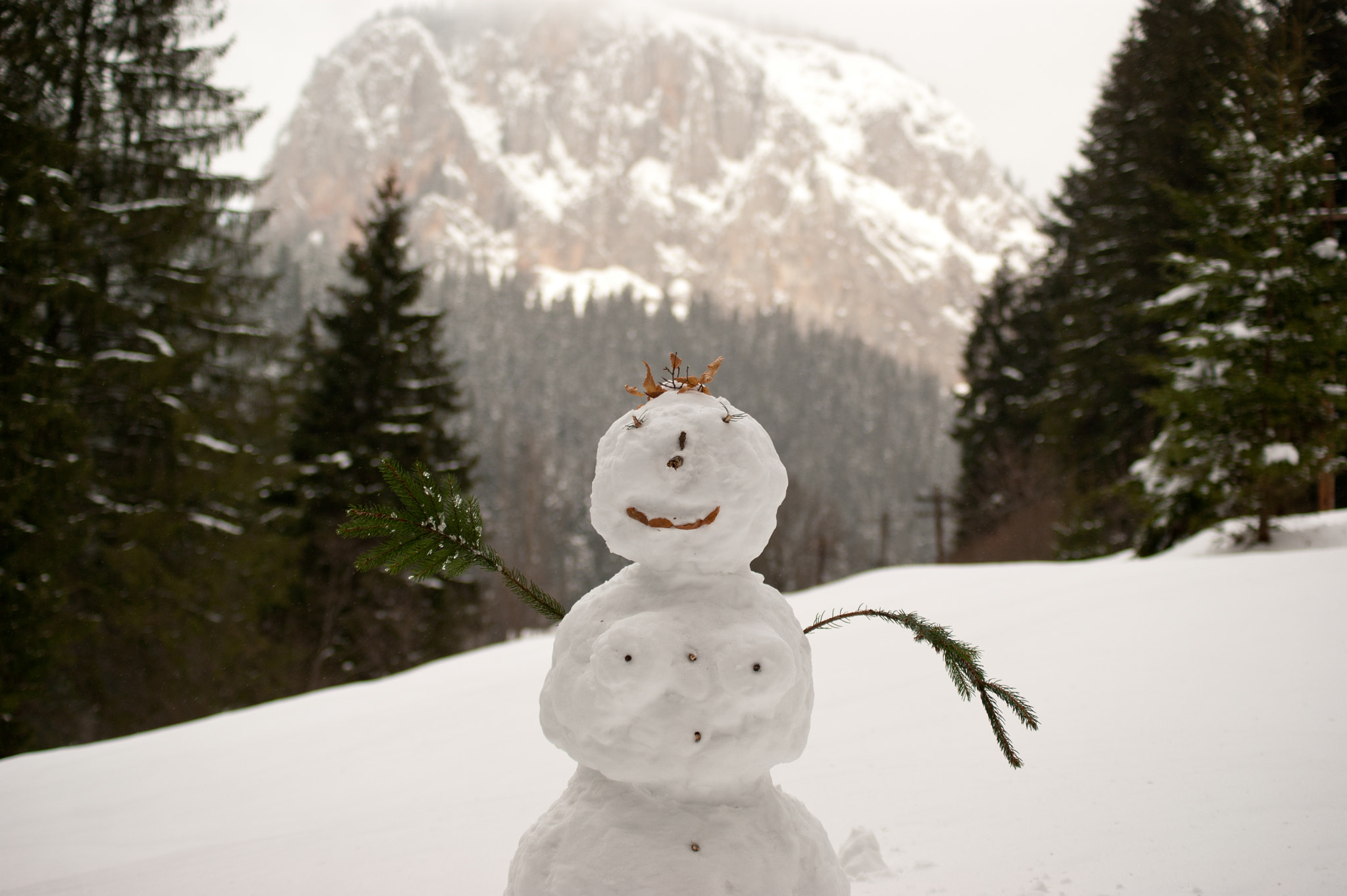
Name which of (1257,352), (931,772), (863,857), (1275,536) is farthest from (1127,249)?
(863,857)

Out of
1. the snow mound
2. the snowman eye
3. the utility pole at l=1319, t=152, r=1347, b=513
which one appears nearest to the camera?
the snowman eye

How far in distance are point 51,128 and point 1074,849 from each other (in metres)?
13.0

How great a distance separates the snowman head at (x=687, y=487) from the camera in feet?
6.73

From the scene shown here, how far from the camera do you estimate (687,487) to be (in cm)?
204

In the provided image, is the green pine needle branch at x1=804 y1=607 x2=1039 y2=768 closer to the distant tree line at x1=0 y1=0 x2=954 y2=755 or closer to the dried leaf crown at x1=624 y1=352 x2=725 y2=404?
the dried leaf crown at x1=624 y1=352 x2=725 y2=404

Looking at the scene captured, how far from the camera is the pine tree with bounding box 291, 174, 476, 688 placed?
13.0 metres

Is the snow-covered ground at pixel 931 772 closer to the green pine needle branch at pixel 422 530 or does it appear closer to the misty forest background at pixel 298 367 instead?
the green pine needle branch at pixel 422 530

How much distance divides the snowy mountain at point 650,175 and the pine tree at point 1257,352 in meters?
128

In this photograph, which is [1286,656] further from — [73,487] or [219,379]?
[219,379]

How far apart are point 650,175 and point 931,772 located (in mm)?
177992

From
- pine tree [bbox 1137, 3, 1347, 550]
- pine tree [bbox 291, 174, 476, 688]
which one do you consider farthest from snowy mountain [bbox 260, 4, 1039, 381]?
pine tree [bbox 1137, 3, 1347, 550]

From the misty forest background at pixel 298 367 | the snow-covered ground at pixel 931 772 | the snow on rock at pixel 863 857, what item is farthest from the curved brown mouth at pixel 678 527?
the misty forest background at pixel 298 367

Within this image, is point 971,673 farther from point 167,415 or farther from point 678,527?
point 167,415

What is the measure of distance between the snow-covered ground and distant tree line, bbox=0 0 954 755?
3768 millimetres
